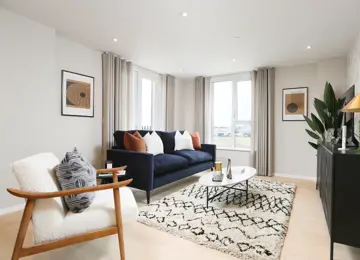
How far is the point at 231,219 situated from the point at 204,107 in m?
3.82

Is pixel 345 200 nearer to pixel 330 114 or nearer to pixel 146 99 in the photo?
pixel 330 114

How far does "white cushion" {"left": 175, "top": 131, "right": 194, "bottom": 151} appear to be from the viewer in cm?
460

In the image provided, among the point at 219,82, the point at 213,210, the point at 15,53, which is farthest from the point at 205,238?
the point at 219,82

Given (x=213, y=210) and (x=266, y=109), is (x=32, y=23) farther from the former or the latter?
(x=266, y=109)

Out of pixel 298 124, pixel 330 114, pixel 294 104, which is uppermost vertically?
pixel 294 104

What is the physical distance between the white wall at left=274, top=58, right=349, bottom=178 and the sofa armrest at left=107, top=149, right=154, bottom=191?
129 inches

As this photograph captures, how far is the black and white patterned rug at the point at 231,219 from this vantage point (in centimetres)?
196

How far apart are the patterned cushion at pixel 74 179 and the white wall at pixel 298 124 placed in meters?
4.38

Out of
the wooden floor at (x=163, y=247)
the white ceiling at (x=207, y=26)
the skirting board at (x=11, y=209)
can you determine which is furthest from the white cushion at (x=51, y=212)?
the white ceiling at (x=207, y=26)

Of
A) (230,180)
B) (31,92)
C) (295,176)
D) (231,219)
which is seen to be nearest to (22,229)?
(231,219)

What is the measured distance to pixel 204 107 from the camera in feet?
19.5

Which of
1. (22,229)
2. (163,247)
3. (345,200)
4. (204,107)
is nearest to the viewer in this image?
(22,229)

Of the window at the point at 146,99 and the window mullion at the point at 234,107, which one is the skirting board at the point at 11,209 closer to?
the window at the point at 146,99

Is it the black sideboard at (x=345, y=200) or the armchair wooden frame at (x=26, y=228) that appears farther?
the black sideboard at (x=345, y=200)
